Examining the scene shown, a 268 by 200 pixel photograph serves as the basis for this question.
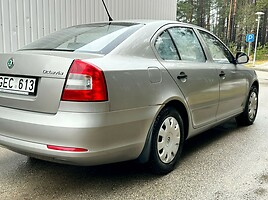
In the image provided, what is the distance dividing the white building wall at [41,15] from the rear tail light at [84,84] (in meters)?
4.04

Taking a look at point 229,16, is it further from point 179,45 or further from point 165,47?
point 165,47

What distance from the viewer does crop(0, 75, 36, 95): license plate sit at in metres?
2.54

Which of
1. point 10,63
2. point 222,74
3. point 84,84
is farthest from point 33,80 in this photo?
point 222,74

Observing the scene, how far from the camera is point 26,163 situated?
3445mm

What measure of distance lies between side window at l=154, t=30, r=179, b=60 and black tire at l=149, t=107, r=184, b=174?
53 centimetres

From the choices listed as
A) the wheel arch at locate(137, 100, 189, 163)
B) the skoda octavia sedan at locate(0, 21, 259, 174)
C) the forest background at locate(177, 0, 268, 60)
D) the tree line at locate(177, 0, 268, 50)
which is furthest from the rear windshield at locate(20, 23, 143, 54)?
the tree line at locate(177, 0, 268, 50)

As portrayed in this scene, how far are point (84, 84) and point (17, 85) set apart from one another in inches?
25.3

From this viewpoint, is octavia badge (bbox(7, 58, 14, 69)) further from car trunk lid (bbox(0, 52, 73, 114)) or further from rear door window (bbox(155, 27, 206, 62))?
rear door window (bbox(155, 27, 206, 62))

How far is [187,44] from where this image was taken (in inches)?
143

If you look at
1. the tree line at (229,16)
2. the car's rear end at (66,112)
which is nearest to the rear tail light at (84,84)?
the car's rear end at (66,112)

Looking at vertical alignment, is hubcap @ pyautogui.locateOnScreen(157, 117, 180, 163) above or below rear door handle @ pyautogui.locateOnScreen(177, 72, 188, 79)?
below

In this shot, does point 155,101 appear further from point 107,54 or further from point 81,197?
point 81,197

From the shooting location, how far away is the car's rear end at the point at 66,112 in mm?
2361

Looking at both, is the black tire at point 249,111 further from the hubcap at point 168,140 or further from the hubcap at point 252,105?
the hubcap at point 168,140
